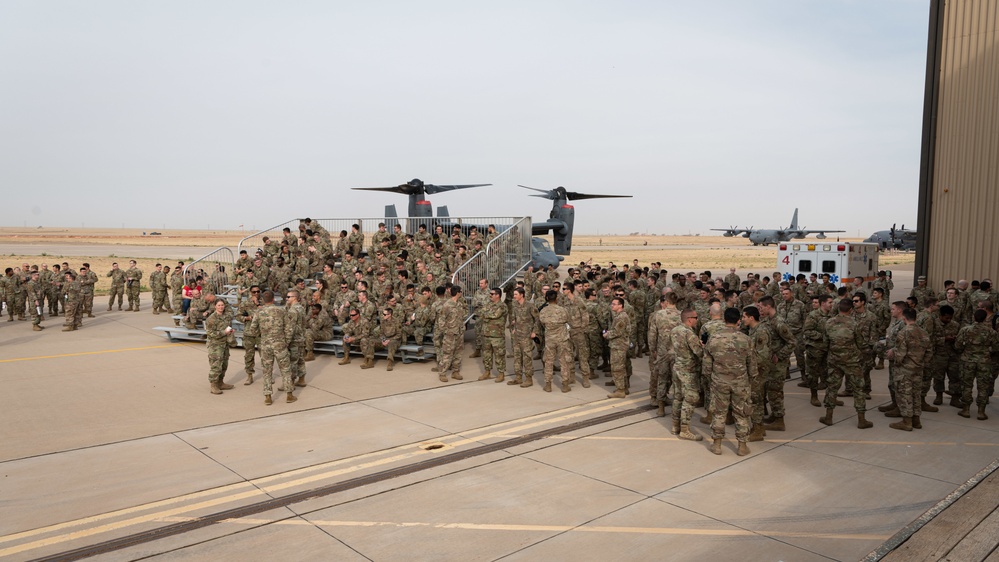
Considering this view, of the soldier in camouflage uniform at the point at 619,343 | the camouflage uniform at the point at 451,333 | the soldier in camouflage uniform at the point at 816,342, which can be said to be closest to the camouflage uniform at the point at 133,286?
the camouflage uniform at the point at 451,333

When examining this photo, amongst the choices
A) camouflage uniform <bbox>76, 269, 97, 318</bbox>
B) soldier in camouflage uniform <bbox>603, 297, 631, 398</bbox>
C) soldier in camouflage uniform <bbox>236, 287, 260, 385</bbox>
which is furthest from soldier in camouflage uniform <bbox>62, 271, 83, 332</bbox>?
soldier in camouflage uniform <bbox>603, 297, 631, 398</bbox>

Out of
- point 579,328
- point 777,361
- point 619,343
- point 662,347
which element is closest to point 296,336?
point 579,328

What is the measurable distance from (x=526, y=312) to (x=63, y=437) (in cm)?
669

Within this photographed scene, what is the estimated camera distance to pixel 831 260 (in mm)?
18062

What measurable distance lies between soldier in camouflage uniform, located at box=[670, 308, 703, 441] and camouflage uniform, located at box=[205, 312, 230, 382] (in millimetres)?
6847

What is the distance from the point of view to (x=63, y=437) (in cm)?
775

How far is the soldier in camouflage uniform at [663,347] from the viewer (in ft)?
27.7

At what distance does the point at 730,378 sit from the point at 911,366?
292 centimetres

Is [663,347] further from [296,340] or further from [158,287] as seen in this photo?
[158,287]

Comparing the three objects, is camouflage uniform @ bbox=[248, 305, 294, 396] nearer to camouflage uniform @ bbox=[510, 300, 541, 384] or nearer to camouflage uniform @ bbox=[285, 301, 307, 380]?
camouflage uniform @ bbox=[285, 301, 307, 380]

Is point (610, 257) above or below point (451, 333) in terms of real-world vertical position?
above

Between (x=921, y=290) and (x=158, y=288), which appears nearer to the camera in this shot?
(x=921, y=290)

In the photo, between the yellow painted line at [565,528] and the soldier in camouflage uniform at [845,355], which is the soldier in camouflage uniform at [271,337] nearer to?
the yellow painted line at [565,528]

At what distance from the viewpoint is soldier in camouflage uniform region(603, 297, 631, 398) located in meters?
9.30
